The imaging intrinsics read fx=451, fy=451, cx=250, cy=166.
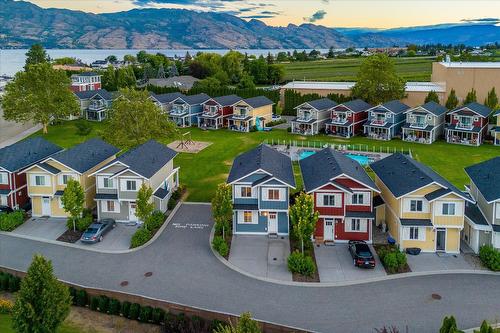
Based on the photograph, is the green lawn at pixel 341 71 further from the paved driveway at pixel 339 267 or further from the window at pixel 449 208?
the paved driveway at pixel 339 267

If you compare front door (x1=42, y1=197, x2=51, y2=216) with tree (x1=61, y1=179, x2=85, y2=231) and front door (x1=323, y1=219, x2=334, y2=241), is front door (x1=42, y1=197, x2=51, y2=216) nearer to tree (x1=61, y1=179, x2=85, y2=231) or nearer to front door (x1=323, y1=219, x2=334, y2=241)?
tree (x1=61, y1=179, x2=85, y2=231)

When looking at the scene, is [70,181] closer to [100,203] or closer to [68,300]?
[100,203]

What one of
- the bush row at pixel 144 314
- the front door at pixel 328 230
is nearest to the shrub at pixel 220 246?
the front door at pixel 328 230

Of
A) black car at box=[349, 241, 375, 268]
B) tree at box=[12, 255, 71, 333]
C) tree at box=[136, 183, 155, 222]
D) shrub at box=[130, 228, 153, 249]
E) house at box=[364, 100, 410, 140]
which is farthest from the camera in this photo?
house at box=[364, 100, 410, 140]

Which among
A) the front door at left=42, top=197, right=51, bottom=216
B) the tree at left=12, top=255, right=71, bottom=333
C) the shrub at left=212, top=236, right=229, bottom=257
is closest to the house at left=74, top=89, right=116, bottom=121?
the front door at left=42, top=197, right=51, bottom=216

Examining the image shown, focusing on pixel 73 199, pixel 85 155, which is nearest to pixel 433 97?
pixel 85 155

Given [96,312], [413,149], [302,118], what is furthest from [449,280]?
[302,118]
